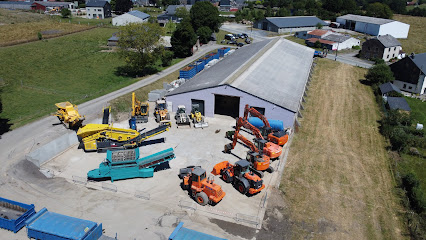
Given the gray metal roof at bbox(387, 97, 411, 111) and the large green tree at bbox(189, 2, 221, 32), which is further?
the large green tree at bbox(189, 2, 221, 32)

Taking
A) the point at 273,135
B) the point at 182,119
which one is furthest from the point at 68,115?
the point at 273,135

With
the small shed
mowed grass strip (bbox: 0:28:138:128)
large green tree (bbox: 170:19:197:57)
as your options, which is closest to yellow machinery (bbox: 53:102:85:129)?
mowed grass strip (bbox: 0:28:138:128)

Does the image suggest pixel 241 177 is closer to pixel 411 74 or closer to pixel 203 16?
pixel 411 74

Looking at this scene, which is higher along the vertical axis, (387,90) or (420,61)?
(420,61)

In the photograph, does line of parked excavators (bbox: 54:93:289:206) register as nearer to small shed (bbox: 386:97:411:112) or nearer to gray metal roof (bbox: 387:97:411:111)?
small shed (bbox: 386:97:411:112)

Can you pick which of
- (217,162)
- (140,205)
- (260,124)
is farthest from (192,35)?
(140,205)

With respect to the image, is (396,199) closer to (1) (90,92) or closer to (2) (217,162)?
(2) (217,162)
